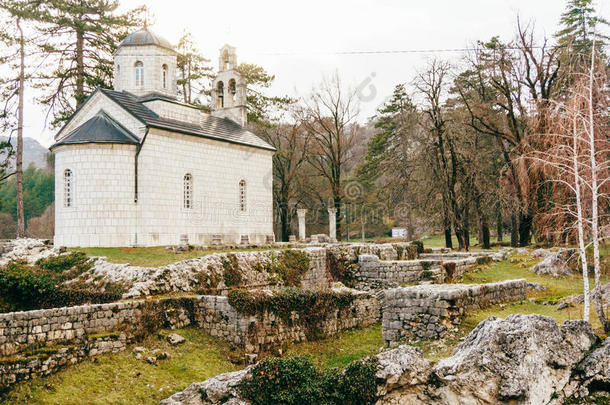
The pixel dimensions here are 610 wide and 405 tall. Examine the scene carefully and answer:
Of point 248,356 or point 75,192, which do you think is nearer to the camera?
point 248,356

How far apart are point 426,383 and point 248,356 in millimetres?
5411

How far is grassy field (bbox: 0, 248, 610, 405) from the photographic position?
8977 millimetres

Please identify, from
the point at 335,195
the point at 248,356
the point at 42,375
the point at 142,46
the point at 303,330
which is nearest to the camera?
the point at 42,375

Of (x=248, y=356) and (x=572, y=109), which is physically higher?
(x=572, y=109)

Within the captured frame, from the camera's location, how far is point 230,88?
31406 mm

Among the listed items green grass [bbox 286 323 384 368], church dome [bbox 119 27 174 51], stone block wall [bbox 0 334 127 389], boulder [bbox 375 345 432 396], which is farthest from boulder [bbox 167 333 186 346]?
church dome [bbox 119 27 174 51]

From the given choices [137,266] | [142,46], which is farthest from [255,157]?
[137,266]

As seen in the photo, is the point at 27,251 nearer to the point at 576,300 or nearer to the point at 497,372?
the point at 497,372

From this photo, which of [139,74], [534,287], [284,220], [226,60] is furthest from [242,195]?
[534,287]

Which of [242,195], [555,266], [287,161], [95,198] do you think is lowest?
[555,266]

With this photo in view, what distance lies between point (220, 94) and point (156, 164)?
34.5 feet

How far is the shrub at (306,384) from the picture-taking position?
288 inches

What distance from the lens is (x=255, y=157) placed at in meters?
29.4

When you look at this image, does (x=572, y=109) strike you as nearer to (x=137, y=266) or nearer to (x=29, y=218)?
(x=137, y=266)
